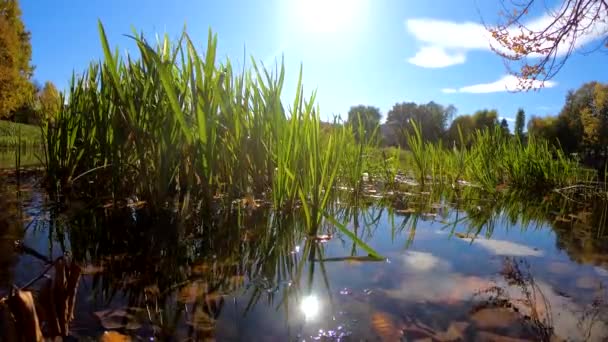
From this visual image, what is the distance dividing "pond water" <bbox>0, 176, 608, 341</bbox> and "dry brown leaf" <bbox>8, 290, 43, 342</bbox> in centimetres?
23

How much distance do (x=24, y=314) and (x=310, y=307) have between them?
0.58 meters

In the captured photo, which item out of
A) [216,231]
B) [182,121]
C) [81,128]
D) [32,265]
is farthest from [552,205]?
[81,128]

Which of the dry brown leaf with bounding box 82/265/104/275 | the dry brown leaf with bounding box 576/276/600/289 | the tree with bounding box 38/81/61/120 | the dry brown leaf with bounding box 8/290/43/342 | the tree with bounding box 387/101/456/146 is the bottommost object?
the dry brown leaf with bounding box 82/265/104/275

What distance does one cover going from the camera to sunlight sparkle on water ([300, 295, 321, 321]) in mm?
848

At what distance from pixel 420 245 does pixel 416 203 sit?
137 cm

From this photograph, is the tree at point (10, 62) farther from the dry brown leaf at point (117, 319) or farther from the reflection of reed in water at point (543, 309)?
the reflection of reed in water at point (543, 309)

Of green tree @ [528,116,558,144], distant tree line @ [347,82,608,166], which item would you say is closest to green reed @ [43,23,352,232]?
distant tree line @ [347,82,608,166]

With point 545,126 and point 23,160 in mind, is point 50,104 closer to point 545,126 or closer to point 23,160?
point 23,160

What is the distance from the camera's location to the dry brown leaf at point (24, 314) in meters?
0.47

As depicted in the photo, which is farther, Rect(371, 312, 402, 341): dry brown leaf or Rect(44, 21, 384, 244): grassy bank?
Rect(44, 21, 384, 244): grassy bank

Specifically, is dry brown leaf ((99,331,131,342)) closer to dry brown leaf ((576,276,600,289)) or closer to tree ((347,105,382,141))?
dry brown leaf ((576,276,600,289))

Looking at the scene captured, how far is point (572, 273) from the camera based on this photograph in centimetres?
120

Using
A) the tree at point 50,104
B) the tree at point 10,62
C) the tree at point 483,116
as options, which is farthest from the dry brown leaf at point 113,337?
the tree at point 483,116

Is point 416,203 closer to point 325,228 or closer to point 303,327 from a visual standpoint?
point 325,228
